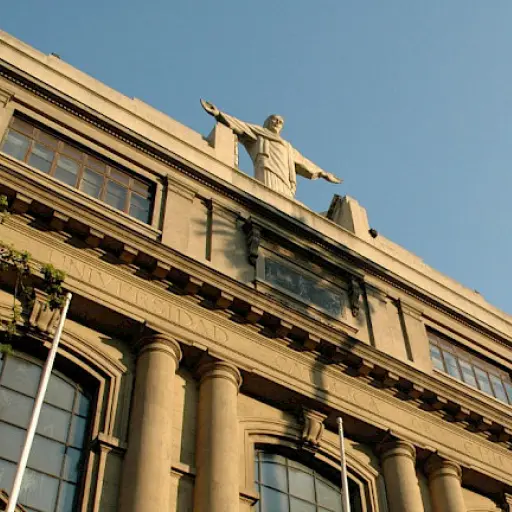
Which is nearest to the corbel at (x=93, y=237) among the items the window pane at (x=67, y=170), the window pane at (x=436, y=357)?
the window pane at (x=67, y=170)

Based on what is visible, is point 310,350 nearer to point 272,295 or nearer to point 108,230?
point 272,295

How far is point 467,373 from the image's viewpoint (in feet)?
86.2

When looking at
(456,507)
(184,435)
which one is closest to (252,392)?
(184,435)

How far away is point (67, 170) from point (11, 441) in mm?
7551

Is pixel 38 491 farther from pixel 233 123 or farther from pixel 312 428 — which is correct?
pixel 233 123

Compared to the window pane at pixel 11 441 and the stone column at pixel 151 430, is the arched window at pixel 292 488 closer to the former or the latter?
the stone column at pixel 151 430

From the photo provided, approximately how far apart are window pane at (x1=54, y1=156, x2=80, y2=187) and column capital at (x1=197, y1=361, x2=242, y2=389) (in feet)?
18.0

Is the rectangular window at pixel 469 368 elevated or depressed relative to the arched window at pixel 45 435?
elevated

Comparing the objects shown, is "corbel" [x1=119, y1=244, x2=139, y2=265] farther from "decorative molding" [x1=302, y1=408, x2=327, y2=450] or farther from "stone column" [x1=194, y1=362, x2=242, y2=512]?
"decorative molding" [x1=302, y1=408, x2=327, y2=450]

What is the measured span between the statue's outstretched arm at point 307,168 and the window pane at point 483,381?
25.7 feet

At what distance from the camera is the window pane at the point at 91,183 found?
69.7 ft

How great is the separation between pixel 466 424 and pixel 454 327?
4.00 metres

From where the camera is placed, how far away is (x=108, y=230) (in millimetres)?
19359

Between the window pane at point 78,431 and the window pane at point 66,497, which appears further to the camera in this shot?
the window pane at point 78,431
